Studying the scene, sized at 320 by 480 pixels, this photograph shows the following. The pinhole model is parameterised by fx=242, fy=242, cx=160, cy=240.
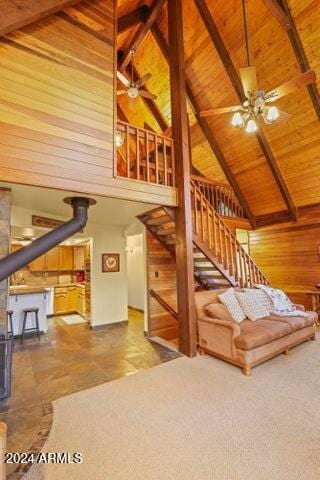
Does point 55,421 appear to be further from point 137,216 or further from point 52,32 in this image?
point 52,32

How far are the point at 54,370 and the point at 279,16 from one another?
21.8 feet

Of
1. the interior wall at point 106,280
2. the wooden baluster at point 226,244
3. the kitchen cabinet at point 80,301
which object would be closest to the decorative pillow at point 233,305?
the wooden baluster at point 226,244

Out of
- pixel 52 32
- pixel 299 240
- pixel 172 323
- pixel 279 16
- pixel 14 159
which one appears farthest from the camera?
pixel 299 240

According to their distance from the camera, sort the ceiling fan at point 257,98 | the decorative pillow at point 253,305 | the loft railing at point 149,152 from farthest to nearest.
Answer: the decorative pillow at point 253,305 < the loft railing at point 149,152 < the ceiling fan at point 257,98

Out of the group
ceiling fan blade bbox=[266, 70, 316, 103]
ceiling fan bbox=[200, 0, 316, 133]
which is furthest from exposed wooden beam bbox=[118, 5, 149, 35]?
ceiling fan blade bbox=[266, 70, 316, 103]

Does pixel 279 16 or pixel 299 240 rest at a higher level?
pixel 279 16

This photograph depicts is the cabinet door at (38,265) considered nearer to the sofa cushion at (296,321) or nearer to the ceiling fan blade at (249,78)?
the sofa cushion at (296,321)

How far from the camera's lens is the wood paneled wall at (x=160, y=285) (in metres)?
5.09

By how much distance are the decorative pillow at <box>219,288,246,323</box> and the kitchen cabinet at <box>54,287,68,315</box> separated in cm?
505

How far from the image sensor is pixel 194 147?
7.03 meters

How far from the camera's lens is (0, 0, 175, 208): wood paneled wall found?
→ 2785 mm

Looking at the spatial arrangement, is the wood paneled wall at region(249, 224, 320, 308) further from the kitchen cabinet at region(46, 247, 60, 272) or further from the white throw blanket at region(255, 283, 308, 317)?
the kitchen cabinet at region(46, 247, 60, 272)

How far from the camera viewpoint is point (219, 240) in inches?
190

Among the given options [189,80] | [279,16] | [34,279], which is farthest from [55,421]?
[189,80]
